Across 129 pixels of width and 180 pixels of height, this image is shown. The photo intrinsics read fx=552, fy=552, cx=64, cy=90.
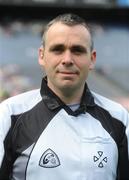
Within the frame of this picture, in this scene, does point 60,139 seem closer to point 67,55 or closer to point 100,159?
point 100,159

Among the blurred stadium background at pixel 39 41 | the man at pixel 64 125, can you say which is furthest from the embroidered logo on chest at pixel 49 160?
the blurred stadium background at pixel 39 41

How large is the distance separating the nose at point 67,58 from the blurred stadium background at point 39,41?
212 inches

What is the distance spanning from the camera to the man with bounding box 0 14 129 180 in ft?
5.56

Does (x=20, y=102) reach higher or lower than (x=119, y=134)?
higher

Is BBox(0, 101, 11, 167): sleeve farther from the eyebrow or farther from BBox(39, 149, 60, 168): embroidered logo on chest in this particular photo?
the eyebrow

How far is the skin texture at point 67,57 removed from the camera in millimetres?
1729

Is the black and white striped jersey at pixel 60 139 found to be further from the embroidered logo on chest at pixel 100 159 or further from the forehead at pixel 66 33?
the forehead at pixel 66 33

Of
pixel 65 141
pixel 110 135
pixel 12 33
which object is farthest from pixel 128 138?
pixel 12 33

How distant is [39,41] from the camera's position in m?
7.79

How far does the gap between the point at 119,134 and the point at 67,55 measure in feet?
1.04

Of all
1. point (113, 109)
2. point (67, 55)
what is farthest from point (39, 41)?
point (67, 55)

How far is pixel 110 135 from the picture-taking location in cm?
178

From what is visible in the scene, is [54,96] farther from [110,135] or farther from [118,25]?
[118,25]

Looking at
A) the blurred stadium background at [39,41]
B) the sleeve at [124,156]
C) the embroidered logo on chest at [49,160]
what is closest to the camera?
the embroidered logo on chest at [49,160]
